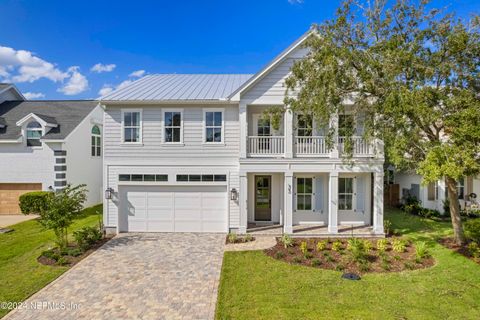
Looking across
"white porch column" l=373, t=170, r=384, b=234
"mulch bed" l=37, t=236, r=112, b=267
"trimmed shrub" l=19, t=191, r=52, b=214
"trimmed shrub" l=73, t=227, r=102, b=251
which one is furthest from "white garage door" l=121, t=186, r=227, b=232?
"trimmed shrub" l=19, t=191, r=52, b=214

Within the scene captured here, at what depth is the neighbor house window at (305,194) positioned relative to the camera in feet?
43.1

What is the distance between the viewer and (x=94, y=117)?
61.7 feet

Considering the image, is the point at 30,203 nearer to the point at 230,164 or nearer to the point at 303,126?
the point at 230,164

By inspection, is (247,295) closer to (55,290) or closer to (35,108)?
(55,290)

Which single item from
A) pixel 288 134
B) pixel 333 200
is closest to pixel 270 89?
pixel 288 134

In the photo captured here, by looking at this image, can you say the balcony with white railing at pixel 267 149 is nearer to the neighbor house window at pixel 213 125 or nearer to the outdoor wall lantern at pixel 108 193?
the neighbor house window at pixel 213 125

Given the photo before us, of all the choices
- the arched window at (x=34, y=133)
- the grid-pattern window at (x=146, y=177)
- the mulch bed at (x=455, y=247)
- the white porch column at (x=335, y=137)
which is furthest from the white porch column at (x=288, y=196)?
the arched window at (x=34, y=133)

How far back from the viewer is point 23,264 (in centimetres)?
862

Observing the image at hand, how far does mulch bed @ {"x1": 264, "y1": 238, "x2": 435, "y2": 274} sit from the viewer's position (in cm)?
815

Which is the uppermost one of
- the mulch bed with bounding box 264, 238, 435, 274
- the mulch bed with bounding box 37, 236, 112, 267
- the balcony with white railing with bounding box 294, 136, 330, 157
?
the balcony with white railing with bounding box 294, 136, 330, 157

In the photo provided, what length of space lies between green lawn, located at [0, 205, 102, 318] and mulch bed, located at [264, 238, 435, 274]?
7.12m

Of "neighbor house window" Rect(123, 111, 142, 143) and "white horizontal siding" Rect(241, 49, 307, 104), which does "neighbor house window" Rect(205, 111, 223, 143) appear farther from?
"neighbor house window" Rect(123, 111, 142, 143)

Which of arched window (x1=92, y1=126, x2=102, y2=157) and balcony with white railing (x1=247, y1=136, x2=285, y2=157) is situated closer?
balcony with white railing (x1=247, y1=136, x2=285, y2=157)

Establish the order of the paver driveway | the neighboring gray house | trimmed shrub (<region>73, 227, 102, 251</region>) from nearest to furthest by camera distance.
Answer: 1. the paver driveway
2. trimmed shrub (<region>73, 227, 102, 251</region>)
3. the neighboring gray house
